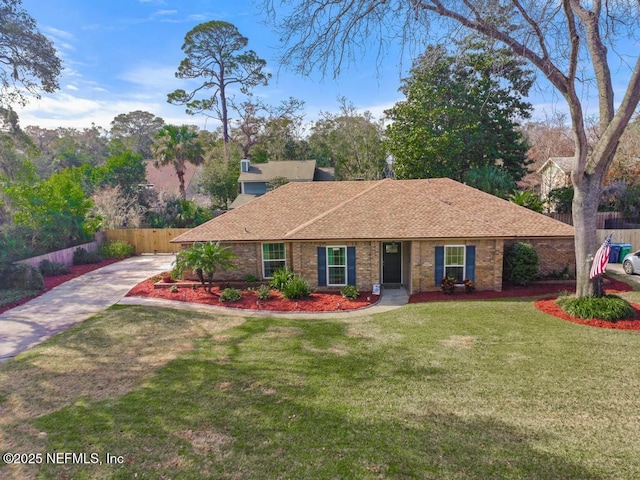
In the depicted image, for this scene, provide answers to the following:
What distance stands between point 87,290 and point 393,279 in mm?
13281

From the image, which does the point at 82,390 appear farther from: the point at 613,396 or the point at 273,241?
the point at 613,396

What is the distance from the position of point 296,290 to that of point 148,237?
1707 cm

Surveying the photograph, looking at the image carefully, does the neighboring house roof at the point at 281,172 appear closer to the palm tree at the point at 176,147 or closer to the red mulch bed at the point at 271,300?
the palm tree at the point at 176,147

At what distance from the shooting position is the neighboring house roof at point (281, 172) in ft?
117

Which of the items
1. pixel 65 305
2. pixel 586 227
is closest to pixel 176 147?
pixel 65 305

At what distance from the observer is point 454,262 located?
46.2 ft

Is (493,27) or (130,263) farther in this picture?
(130,263)

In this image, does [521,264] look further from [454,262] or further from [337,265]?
[337,265]

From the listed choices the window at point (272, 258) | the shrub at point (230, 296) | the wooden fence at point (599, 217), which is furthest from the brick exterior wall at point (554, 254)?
the shrub at point (230, 296)

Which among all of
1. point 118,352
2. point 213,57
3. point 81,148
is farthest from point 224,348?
point 81,148

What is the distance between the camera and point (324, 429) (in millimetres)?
5738

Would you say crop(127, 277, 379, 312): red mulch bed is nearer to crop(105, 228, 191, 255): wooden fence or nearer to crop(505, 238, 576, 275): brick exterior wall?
crop(505, 238, 576, 275): brick exterior wall

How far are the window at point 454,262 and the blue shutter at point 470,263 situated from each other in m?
0.18

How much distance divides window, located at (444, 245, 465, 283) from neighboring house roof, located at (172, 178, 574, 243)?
2.42 ft
